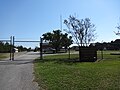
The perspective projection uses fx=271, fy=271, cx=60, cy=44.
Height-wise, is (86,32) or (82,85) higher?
(86,32)

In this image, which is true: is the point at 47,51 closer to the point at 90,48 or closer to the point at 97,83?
the point at 90,48

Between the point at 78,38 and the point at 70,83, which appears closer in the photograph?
the point at 70,83

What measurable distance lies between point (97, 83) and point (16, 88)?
10.5 feet

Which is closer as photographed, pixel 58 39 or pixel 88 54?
pixel 88 54

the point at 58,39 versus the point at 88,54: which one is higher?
the point at 58,39

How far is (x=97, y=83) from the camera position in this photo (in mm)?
10766

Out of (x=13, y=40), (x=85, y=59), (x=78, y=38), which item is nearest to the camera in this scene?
(x=85, y=59)

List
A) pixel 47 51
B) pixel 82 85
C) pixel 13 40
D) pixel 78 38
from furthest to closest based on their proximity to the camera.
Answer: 1. pixel 47 51
2. pixel 78 38
3. pixel 13 40
4. pixel 82 85

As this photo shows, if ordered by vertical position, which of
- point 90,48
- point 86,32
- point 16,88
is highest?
point 86,32

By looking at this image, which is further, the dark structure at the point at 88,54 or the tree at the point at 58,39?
the tree at the point at 58,39

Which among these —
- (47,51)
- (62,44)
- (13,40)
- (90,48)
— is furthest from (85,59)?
(62,44)

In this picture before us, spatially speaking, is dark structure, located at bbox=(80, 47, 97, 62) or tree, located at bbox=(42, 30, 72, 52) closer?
dark structure, located at bbox=(80, 47, 97, 62)

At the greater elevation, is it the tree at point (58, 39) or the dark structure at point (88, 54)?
the tree at point (58, 39)

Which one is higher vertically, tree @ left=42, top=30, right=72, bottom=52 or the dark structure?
tree @ left=42, top=30, right=72, bottom=52
